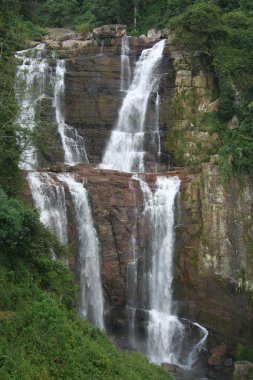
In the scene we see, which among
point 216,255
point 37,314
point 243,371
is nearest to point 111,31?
point 216,255

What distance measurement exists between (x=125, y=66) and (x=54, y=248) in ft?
56.9

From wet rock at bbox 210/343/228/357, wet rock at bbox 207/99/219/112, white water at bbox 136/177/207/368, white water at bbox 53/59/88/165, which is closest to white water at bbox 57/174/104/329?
white water at bbox 136/177/207/368

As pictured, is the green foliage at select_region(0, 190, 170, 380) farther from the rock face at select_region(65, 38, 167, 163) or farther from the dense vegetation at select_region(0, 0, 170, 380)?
the rock face at select_region(65, 38, 167, 163)

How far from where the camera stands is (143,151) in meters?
29.0

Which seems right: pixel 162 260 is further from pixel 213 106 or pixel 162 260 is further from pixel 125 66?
pixel 125 66

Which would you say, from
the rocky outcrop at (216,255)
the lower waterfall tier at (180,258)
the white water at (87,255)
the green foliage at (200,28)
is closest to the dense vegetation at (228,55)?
the green foliage at (200,28)

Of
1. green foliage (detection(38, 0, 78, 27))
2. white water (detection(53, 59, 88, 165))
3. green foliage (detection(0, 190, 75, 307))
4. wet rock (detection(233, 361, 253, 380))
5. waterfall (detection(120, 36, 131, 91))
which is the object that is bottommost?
wet rock (detection(233, 361, 253, 380))

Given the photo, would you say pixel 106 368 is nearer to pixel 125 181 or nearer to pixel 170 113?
pixel 125 181

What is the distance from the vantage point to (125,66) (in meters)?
30.9

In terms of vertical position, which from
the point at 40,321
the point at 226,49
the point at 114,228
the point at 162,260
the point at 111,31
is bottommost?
the point at 40,321

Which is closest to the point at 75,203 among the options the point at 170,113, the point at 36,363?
the point at 170,113

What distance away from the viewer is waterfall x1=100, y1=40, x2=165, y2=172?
2892 centimetres

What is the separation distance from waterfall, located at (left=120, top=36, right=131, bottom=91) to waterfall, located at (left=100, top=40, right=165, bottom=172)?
1.19 feet

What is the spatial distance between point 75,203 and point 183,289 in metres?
6.69
